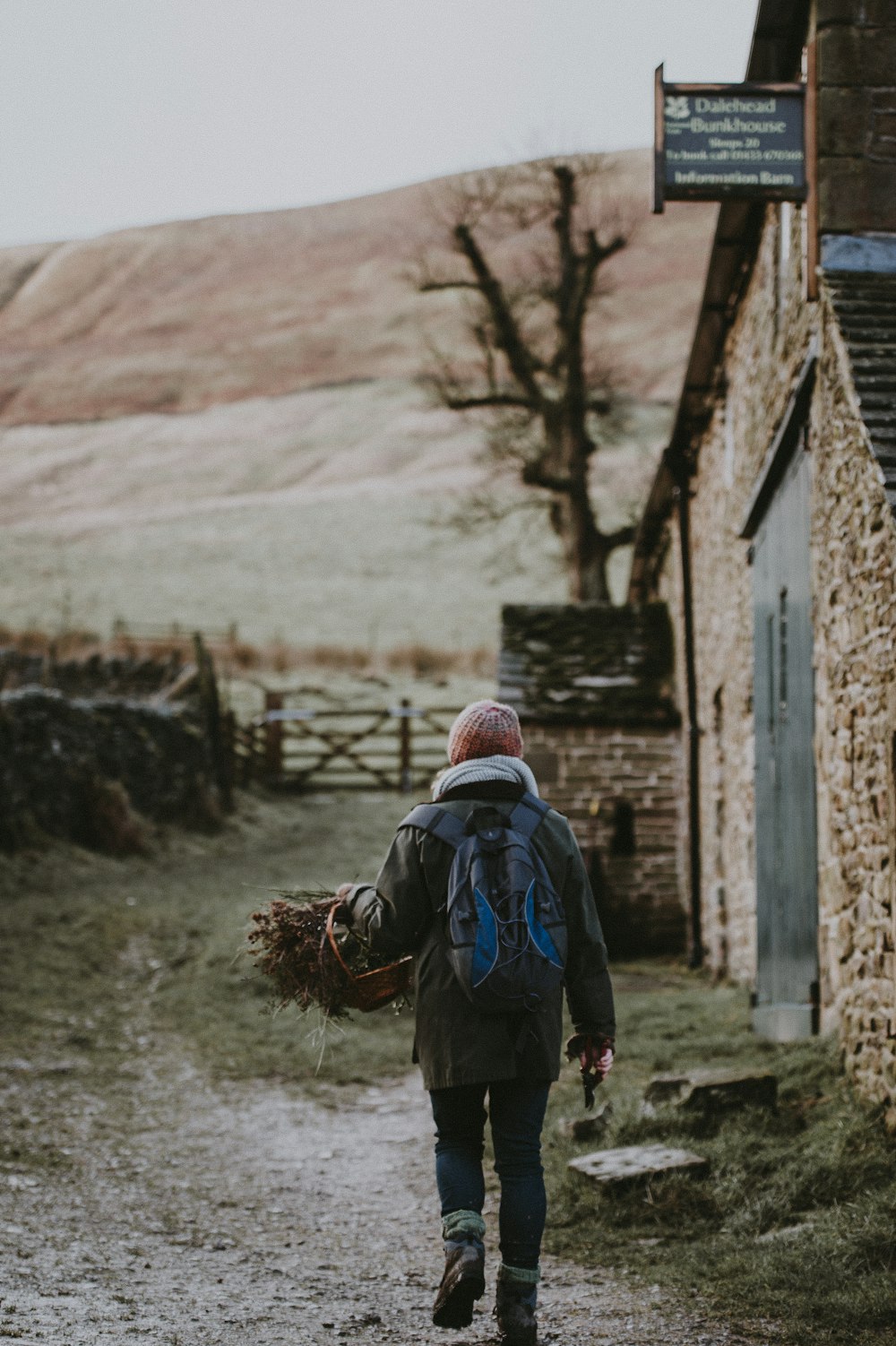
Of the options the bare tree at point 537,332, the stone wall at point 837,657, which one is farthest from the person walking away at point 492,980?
the bare tree at point 537,332

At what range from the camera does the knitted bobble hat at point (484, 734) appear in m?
4.04

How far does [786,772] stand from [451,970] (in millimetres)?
4972

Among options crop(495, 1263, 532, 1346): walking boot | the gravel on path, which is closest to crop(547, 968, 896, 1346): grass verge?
the gravel on path

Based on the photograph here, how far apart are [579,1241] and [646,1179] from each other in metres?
0.41

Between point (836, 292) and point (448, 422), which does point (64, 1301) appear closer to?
point (836, 292)

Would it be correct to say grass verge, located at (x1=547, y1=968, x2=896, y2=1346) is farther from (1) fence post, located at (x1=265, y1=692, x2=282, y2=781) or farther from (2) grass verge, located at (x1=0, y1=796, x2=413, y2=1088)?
(1) fence post, located at (x1=265, y1=692, x2=282, y2=781)

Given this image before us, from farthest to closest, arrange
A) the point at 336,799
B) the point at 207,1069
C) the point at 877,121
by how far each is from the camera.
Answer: the point at 336,799
the point at 207,1069
the point at 877,121

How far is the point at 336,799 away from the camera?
23.7 m

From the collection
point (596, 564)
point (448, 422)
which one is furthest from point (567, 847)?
point (448, 422)

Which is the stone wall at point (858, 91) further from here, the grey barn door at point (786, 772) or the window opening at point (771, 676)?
the window opening at point (771, 676)

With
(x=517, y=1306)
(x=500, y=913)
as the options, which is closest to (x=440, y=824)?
(x=500, y=913)

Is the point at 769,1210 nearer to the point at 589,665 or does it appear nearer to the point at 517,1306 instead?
the point at 517,1306

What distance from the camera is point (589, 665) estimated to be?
52.1 ft

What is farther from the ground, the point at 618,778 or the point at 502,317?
the point at 502,317
